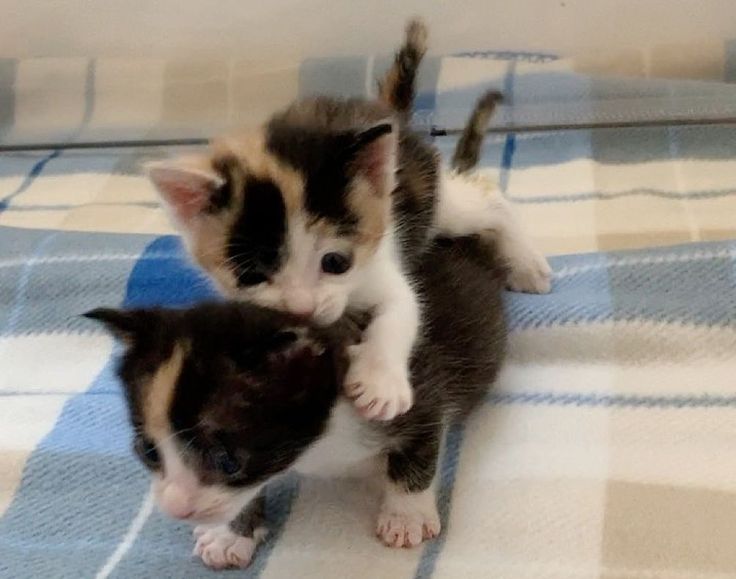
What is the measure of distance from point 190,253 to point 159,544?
0.33 m

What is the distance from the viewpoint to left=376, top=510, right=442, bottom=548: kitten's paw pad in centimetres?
104

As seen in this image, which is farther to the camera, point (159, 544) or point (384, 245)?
point (384, 245)

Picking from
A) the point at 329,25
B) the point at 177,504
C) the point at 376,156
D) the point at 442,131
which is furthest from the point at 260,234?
the point at 329,25

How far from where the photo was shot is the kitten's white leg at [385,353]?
100 centimetres

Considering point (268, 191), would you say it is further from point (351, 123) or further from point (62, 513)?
point (62, 513)

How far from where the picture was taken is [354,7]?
6.68ft

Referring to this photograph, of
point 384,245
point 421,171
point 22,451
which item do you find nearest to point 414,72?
point 421,171

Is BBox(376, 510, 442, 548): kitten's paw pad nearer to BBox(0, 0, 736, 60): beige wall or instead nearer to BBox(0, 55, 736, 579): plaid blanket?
BBox(0, 55, 736, 579): plaid blanket

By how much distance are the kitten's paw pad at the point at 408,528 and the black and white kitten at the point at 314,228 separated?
11 cm

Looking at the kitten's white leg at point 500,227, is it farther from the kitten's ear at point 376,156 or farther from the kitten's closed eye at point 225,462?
the kitten's closed eye at point 225,462

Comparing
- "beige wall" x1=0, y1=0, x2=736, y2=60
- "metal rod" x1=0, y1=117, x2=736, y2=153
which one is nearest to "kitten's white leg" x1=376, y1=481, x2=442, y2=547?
"metal rod" x1=0, y1=117, x2=736, y2=153

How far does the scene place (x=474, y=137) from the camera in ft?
5.26

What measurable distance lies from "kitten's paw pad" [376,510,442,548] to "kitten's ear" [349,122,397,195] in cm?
37

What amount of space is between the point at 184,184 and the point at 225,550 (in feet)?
1.28
